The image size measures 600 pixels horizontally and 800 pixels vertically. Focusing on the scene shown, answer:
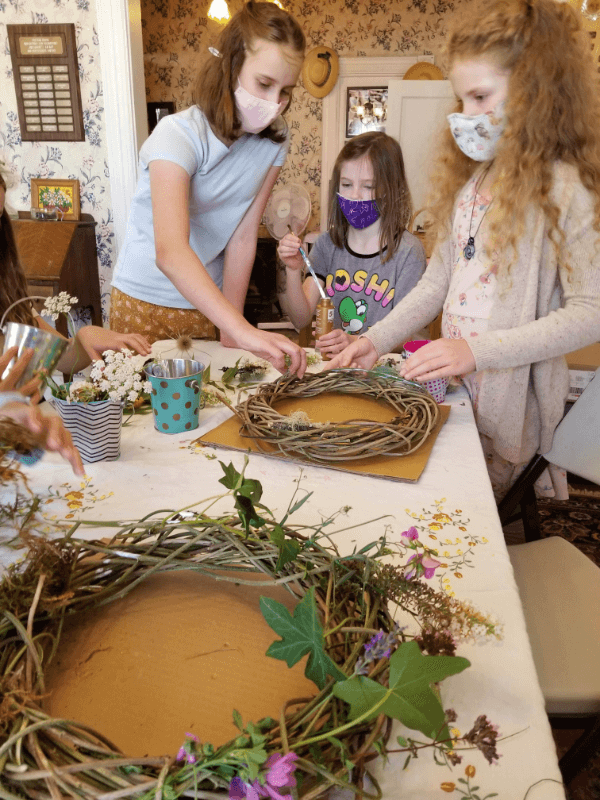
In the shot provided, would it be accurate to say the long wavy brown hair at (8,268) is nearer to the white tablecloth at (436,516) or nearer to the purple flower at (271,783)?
the white tablecloth at (436,516)

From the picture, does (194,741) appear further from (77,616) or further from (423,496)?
(423,496)

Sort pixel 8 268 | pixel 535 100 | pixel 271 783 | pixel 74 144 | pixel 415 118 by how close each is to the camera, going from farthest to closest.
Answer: pixel 415 118 → pixel 74 144 → pixel 8 268 → pixel 535 100 → pixel 271 783

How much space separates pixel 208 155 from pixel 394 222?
0.76m

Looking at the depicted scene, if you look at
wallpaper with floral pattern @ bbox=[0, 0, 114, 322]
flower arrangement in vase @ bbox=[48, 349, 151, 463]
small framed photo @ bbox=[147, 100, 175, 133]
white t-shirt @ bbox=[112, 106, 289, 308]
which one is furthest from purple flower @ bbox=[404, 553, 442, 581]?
small framed photo @ bbox=[147, 100, 175, 133]

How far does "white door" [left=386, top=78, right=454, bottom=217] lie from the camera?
4141mm

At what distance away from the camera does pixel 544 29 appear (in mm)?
1141

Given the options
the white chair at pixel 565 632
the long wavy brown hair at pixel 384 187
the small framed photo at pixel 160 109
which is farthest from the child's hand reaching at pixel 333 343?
the small framed photo at pixel 160 109

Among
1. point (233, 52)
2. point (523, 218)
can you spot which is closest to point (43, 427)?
point (523, 218)

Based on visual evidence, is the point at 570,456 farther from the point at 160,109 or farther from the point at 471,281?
the point at 160,109

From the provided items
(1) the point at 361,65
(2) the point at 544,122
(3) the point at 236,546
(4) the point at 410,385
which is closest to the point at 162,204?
(4) the point at 410,385

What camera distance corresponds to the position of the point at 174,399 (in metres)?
1.01

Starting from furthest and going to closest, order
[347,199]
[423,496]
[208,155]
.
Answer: [347,199] → [208,155] → [423,496]

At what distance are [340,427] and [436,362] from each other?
263 millimetres

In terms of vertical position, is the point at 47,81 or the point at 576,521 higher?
the point at 47,81
